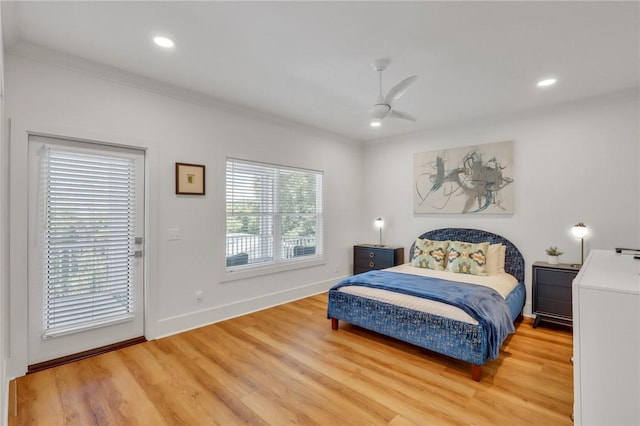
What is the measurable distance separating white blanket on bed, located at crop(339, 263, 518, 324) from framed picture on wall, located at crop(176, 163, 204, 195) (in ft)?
6.61

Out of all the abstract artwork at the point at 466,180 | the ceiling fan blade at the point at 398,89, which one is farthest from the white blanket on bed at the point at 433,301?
the ceiling fan blade at the point at 398,89

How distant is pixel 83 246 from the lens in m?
2.74

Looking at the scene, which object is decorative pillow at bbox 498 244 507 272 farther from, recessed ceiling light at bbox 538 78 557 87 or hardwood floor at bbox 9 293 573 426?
recessed ceiling light at bbox 538 78 557 87

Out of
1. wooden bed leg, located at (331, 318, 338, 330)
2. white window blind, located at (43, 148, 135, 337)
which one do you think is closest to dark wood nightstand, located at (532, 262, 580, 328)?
wooden bed leg, located at (331, 318, 338, 330)

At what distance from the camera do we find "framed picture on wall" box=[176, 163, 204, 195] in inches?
131

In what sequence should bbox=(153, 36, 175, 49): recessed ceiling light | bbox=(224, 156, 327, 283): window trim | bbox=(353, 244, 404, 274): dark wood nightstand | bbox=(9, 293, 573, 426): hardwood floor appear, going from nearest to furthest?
bbox=(9, 293, 573, 426): hardwood floor
bbox=(153, 36, 175, 49): recessed ceiling light
bbox=(224, 156, 327, 283): window trim
bbox=(353, 244, 404, 274): dark wood nightstand

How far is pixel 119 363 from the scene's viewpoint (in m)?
2.64

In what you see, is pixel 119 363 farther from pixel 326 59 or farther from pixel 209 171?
pixel 326 59

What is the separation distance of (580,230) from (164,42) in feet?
14.9

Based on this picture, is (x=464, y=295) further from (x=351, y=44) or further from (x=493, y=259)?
(x=351, y=44)

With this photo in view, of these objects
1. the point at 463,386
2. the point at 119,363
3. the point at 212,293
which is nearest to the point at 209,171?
the point at 212,293

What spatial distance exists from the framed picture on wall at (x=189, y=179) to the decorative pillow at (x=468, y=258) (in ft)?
10.7

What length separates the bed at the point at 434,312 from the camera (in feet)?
8.05

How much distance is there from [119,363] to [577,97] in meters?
5.49
